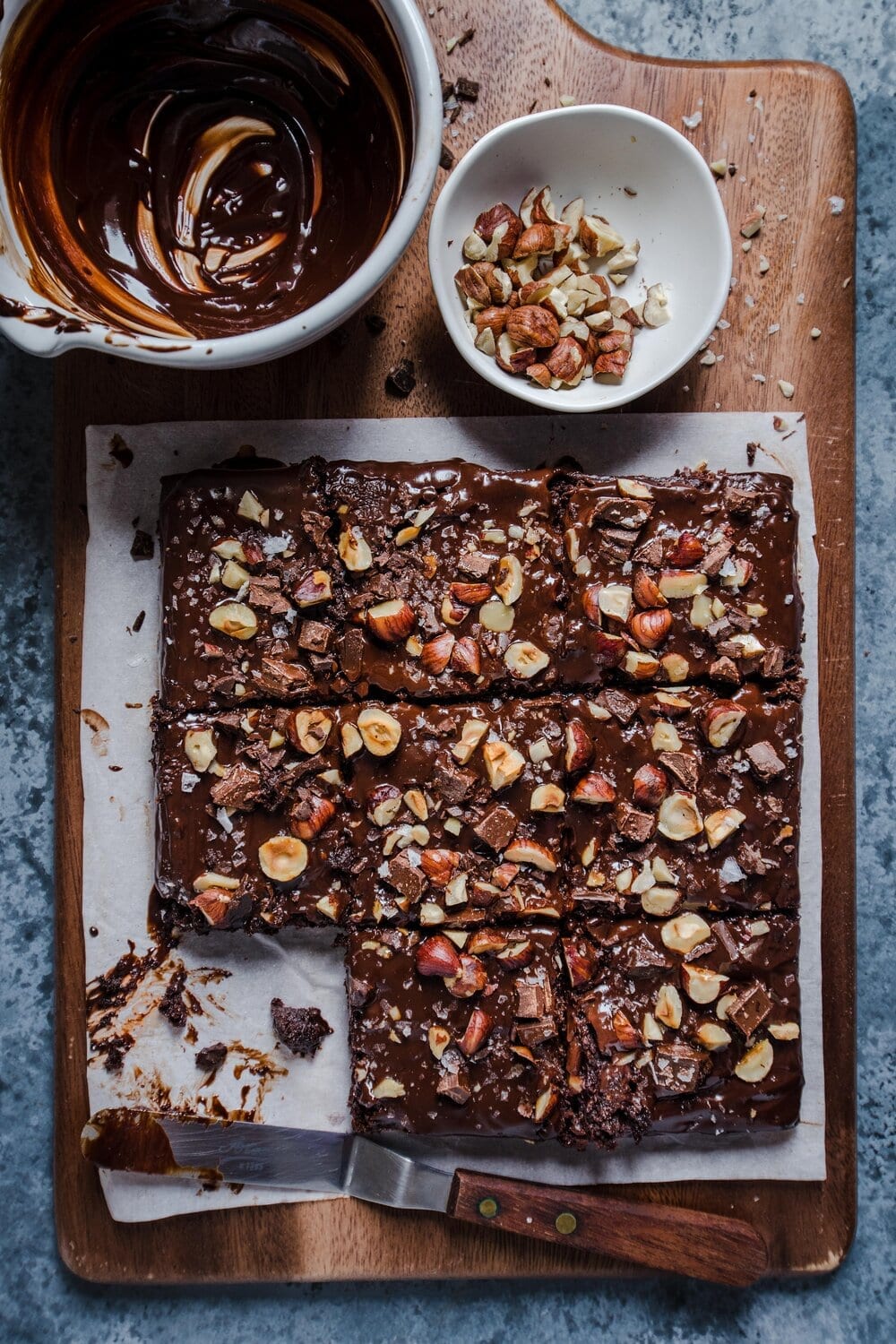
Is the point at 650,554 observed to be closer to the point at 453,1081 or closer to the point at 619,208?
the point at 619,208

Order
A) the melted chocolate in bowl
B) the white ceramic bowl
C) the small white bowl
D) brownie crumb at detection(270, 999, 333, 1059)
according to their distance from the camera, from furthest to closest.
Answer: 1. brownie crumb at detection(270, 999, 333, 1059)
2. the small white bowl
3. the melted chocolate in bowl
4. the white ceramic bowl

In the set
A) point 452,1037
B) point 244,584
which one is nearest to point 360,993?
point 452,1037

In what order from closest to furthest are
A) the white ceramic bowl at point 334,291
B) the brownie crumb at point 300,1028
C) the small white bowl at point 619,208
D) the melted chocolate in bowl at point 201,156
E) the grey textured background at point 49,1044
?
the white ceramic bowl at point 334,291, the melted chocolate in bowl at point 201,156, the small white bowl at point 619,208, the brownie crumb at point 300,1028, the grey textured background at point 49,1044

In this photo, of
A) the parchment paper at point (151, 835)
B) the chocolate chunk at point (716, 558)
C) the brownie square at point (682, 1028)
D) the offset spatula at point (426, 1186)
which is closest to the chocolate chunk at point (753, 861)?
the brownie square at point (682, 1028)

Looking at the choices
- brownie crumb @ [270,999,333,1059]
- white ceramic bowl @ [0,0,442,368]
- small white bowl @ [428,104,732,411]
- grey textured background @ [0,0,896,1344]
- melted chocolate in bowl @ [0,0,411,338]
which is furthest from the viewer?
grey textured background @ [0,0,896,1344]

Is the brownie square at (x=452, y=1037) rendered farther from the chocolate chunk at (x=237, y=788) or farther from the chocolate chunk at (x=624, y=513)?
the chocolate chunk at (x=624, y=513)

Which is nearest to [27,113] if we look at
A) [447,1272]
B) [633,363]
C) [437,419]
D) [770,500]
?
[437,419]

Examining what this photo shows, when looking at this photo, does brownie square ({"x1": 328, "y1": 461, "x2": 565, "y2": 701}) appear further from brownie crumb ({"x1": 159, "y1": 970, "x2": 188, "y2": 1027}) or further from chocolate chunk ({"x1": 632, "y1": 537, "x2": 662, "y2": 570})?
brownie crumb ({"x1": 159, "y1": 970, "x2": 188, "y2": 1027})

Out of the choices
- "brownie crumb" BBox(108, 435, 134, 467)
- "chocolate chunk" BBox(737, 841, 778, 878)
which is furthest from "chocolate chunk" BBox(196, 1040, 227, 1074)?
"brownie crumb" BBox(108, 435, 134, 467)
